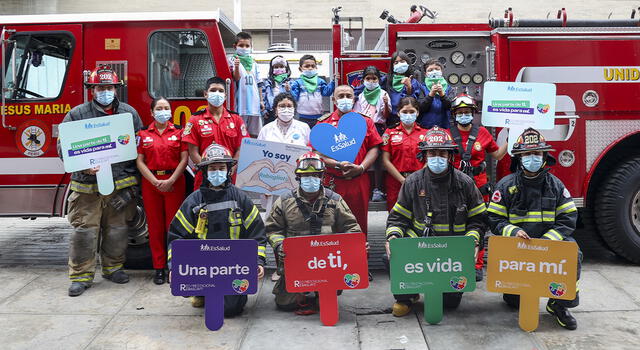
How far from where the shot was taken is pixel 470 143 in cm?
558

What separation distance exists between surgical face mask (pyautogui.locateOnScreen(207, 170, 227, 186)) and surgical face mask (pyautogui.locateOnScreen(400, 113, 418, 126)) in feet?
5.88

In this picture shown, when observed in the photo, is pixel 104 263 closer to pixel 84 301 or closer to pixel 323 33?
pixel 84 301

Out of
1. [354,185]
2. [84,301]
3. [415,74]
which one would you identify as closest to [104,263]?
[84,301]

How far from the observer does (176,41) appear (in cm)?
581

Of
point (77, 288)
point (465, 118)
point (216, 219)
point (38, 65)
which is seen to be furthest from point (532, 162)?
point (38, 65)

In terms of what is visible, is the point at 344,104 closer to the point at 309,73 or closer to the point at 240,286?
the point at 309,73

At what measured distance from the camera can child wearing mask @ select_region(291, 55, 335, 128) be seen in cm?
608

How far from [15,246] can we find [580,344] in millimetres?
6408

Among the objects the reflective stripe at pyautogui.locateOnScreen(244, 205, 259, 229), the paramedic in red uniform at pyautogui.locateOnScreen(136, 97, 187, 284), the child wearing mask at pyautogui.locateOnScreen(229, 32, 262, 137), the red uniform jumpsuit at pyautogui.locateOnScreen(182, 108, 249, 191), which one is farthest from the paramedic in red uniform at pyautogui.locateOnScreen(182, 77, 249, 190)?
the reflective stripe at pyautogui.locateOnScreen(244, 205, 259, 229)

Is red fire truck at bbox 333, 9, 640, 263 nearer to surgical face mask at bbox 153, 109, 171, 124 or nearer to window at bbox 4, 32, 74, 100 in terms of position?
surgical face mask at bbox 153, 109, 171, 124

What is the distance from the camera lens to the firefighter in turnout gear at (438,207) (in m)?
4.80

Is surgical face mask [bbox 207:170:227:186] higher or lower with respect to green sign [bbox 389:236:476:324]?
higher

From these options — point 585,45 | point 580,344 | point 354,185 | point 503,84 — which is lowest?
point 580,344

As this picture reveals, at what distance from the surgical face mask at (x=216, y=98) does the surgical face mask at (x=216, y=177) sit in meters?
0.89
